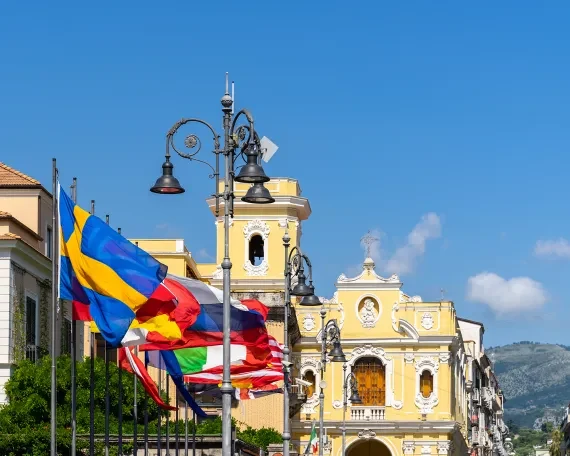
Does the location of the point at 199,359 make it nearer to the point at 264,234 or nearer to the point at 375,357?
the point at 264,234

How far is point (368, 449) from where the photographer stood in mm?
90250

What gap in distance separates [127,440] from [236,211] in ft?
136

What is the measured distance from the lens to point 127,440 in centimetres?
4306

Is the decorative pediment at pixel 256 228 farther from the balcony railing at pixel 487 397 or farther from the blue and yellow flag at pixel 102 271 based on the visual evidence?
the balcony railing at pixel 487 397

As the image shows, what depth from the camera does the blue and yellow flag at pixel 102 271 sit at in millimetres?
27234

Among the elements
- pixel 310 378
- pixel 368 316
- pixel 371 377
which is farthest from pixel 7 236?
pixel 371 377

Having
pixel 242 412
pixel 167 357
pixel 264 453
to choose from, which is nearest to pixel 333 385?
pixel 242 412

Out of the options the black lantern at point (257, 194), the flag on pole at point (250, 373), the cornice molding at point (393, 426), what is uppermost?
the black lantern at point (257, 194)

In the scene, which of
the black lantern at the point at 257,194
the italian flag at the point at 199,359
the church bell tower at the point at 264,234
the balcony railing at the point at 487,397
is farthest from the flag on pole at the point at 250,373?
the balcony railing at the point at 487,397

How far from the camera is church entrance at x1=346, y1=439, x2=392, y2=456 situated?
89500 millimetres

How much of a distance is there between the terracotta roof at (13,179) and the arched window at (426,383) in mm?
44968

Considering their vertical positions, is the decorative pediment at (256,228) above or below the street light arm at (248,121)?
above

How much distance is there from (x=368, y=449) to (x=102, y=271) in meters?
64.3

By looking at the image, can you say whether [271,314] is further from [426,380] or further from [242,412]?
[426,380]
